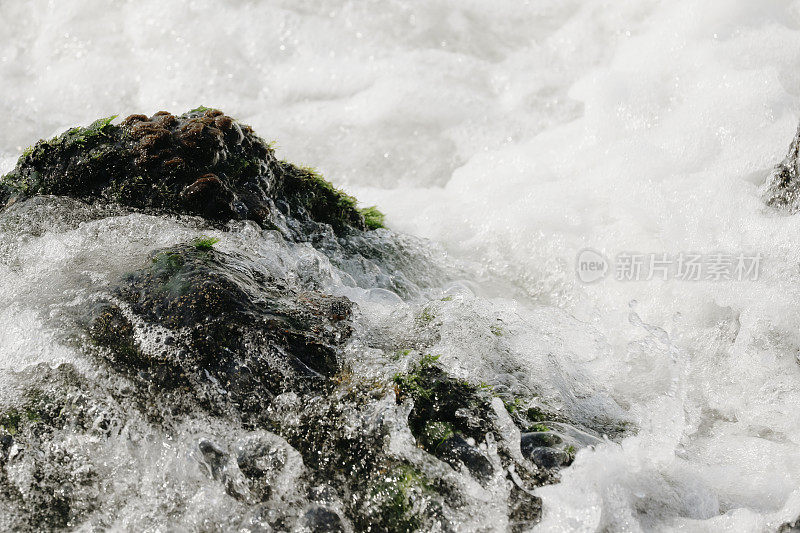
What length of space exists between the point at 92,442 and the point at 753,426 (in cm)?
340

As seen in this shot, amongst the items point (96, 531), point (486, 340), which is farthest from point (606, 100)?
point (96, 531)

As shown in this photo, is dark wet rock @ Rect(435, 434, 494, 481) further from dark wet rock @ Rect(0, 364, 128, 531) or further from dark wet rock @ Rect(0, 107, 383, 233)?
dark wet rock @ Rect(0, 107, 383, 233)

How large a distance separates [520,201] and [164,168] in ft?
11.4

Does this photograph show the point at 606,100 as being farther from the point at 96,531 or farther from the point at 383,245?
the point at 96,531

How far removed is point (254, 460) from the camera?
2613 millimetres

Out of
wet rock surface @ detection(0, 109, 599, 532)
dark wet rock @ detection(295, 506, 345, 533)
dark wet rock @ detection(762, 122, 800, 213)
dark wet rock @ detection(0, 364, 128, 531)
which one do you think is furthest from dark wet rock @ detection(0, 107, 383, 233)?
dark wet rock @ detection(762, 122, 800, 213)

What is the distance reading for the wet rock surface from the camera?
250cm

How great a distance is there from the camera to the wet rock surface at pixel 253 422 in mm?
2500

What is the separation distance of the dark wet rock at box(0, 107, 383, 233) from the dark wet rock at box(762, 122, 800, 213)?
372 cm

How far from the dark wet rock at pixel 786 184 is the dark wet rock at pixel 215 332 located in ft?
12.1

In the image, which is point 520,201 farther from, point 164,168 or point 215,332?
point 215,332

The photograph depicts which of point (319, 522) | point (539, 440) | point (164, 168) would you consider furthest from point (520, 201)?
point (319, 522)

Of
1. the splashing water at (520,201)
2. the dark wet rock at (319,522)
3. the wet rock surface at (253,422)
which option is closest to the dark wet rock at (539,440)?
the wet rock surface at (253,422)

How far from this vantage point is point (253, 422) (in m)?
2.70
